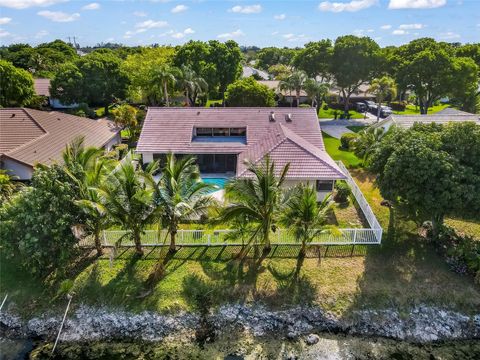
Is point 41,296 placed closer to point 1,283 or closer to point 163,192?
point 1,283

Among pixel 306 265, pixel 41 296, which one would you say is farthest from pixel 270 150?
pixel 41 296

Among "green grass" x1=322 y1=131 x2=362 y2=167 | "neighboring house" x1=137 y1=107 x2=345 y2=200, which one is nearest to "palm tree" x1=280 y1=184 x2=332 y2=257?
"neighboring house" x1=137 y1=107 x2=345 y2=200

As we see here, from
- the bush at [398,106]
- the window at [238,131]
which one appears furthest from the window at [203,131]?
the bush at [398,106]

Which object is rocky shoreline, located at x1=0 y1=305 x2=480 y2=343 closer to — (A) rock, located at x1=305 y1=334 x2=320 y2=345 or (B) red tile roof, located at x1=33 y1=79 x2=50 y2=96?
(A) rock, located at x1=305 y1=334 x2=320 y2=345

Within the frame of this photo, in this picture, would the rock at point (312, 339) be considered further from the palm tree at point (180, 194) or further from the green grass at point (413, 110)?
the green grass at point (413, 110)

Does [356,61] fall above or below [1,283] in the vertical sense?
above

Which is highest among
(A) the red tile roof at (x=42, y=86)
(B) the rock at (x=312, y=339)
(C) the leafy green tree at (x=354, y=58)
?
(C) the leafy green tree at (x=354, y=58)

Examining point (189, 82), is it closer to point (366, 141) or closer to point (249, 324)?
point (366, 141)
